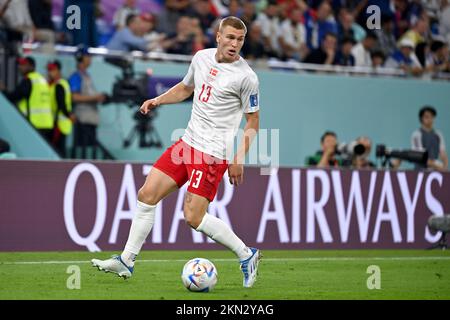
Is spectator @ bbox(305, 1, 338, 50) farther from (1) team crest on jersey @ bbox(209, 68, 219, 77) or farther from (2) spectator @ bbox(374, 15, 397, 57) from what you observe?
(1) team crest on jersey @ bbox(209, 68, 219, 77)

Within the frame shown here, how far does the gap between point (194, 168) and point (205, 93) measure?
726 mm

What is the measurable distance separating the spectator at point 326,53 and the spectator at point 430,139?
1.96 metres

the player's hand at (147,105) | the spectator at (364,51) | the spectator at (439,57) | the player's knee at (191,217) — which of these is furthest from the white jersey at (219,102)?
the spectator at (439,57)

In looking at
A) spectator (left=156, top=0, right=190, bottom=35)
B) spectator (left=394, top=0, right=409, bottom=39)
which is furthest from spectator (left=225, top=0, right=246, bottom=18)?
spectator (left=394, top=0, right=409, bottom=39)

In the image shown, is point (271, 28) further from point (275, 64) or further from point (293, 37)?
point (275, 64)

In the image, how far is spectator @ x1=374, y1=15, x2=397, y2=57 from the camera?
21.3m

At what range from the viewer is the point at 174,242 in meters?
15.0

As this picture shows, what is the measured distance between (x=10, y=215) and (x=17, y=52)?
10.3ft

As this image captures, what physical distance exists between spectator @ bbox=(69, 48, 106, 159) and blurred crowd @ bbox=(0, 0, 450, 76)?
0.39 m

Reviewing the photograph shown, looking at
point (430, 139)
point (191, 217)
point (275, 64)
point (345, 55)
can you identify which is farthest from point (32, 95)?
point (430, 139)

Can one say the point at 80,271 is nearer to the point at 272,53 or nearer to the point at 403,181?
the point at 403,181

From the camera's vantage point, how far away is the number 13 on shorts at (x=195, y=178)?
32.4 feet

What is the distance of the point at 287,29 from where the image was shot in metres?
20.4

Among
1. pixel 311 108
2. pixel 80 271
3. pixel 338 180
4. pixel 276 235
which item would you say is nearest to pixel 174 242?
pixel 276 235
